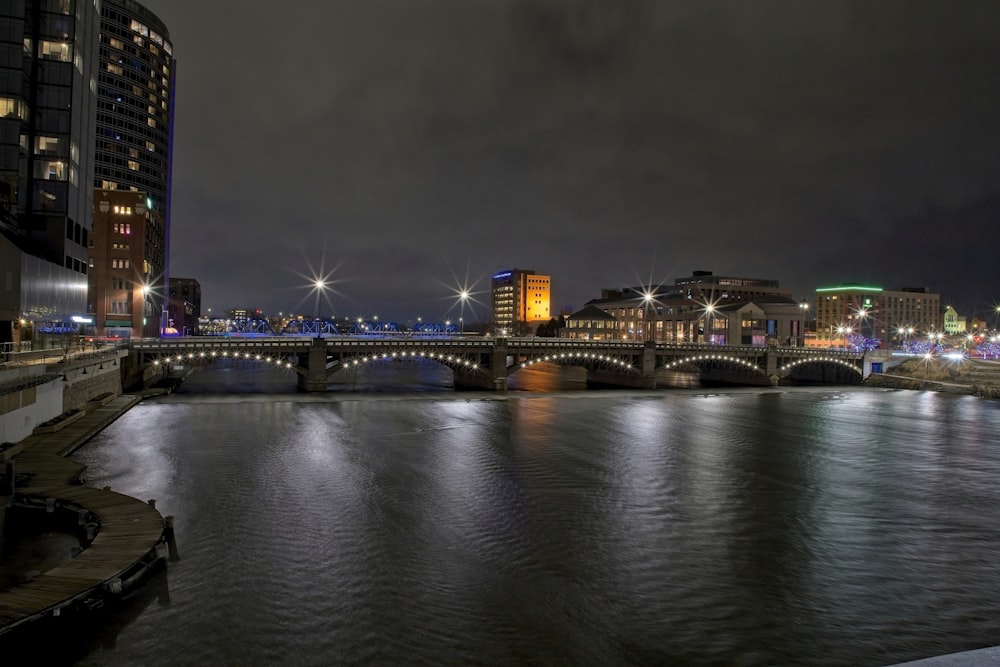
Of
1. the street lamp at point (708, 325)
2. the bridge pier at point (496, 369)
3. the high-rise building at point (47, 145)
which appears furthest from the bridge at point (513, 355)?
the street lamp at point (708, 325)

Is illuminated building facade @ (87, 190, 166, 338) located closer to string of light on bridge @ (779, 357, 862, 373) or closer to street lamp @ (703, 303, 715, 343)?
string of light on bridge @ (779, 357, 862, 373)

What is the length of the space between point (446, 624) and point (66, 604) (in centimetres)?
957

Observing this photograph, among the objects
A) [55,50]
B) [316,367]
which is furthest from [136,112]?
[316,367]

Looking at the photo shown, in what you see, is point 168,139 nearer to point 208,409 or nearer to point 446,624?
point 208,409

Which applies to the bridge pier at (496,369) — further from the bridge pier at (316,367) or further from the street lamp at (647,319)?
the street lamp at (647,319)

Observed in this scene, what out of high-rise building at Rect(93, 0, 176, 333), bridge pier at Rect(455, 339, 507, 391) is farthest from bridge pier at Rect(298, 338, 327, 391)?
high-rise building at Rect(93, 0, 176, 333)

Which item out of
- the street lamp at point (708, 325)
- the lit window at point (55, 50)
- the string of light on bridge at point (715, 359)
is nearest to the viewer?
the lit window at point (55, 50)

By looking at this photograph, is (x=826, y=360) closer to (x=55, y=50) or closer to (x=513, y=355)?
(x=513, y=355)

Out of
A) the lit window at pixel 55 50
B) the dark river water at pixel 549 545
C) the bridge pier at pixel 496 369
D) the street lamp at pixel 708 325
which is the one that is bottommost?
the dark river water at pixel 549 545

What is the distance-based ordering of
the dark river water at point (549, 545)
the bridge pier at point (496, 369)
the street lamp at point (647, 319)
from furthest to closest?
the street lamp at point (647, 319) → the bridge pier at point (496, 369) → the dark river water at point (549, 545)

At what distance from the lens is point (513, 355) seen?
91312 mm

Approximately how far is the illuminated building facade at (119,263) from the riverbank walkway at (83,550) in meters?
83.1

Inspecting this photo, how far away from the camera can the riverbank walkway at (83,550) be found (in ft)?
48.0

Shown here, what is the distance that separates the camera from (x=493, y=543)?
2309cm
